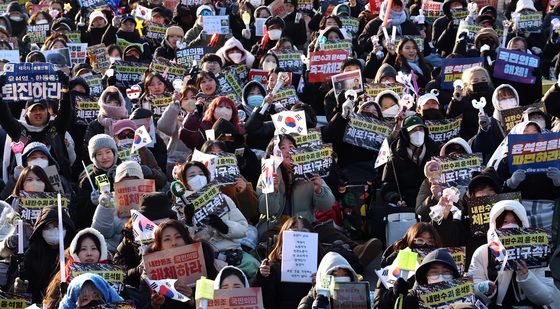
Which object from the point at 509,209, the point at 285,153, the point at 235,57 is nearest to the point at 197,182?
the point at 285,153

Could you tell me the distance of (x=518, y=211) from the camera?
1441 cm

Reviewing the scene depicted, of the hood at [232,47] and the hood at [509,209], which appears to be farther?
the hood at [232,47]

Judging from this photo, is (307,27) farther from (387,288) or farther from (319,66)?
(387,288)

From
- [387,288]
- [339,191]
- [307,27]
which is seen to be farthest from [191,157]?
[307,27]

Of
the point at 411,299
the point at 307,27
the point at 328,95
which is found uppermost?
the point at 307,27

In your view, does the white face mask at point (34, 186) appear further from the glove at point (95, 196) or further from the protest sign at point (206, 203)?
the protest sign at point (206, 203)

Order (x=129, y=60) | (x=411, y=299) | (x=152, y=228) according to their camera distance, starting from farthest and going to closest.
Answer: (x=129, y=60) → (x=152, y=228) → (x=411, y=299)

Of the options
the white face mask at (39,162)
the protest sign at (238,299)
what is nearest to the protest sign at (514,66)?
the white face mask at (39,162)

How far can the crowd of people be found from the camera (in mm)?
14016

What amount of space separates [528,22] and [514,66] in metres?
2.67

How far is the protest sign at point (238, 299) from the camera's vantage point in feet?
43.1

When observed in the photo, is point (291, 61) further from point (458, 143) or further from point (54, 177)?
point (54, 177)

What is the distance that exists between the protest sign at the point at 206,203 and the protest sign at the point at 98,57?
23.0ft

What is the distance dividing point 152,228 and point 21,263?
3.57ft
